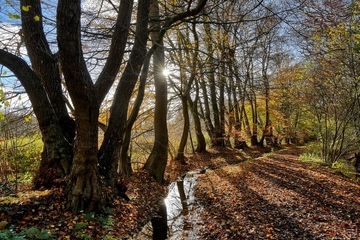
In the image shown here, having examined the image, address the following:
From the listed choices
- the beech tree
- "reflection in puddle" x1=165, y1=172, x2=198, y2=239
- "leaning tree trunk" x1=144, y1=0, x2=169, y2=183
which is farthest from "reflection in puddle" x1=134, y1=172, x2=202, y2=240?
the beech tree

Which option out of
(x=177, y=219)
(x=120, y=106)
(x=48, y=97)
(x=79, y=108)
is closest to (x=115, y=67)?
(x=120, y=106)

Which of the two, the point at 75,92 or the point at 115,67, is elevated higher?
the point at 115,67

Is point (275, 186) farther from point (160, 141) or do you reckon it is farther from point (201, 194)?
point (160, 141)

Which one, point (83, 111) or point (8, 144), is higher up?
point (83, 111)

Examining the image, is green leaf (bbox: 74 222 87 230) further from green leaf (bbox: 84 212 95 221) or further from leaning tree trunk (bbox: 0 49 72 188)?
leaning tree trunk (bbox: 0 49 72 188)

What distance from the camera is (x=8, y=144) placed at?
23.8ft

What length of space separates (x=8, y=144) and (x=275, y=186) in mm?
7861

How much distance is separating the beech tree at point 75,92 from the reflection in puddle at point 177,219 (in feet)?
4.39

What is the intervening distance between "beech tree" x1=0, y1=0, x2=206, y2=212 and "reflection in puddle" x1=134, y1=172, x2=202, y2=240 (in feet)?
4.39

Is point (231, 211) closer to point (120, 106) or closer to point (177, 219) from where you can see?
point (177, 219)

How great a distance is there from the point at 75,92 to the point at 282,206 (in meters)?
5.04

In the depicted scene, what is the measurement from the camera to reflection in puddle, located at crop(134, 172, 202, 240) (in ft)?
17.1

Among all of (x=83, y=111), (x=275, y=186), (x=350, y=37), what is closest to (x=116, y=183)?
(x=83, y=111)

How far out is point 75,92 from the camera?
4215 mm
